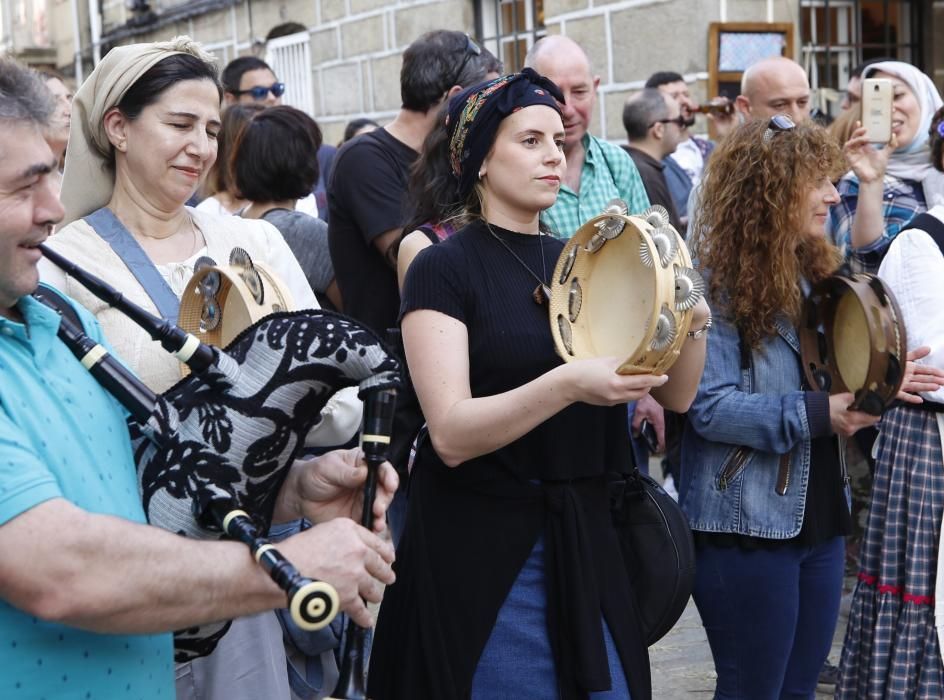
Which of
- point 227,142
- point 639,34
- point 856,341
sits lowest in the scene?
point 856,341

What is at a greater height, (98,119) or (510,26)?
(510,26)

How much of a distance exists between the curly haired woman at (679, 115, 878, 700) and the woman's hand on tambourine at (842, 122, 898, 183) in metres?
1.24

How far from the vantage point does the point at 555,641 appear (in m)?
2.75

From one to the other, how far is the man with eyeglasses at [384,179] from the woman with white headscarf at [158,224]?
4.11 ft

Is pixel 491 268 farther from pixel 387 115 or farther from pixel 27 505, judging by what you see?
pixel 387 115

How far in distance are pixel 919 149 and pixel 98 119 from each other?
376cm

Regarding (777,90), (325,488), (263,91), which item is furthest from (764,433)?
(263,91)

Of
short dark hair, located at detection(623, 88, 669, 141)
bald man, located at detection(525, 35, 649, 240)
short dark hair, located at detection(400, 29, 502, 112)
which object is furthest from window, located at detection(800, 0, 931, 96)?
short dark hair, located at detection(400, 29, 502, 112)

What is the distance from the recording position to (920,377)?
11.6ft

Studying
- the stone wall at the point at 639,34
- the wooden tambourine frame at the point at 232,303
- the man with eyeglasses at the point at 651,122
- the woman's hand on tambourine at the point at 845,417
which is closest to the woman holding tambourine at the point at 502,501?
the wooden tambourine frame at the point at 232,303

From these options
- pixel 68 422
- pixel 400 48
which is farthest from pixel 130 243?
pixel 400 48

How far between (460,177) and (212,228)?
23.6 inches

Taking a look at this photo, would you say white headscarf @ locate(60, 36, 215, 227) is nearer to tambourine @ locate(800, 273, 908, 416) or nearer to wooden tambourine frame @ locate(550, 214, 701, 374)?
wooden tambourine frame @ locate(550, 214, 701, 374)

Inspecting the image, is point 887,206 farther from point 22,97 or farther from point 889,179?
point 22,97
